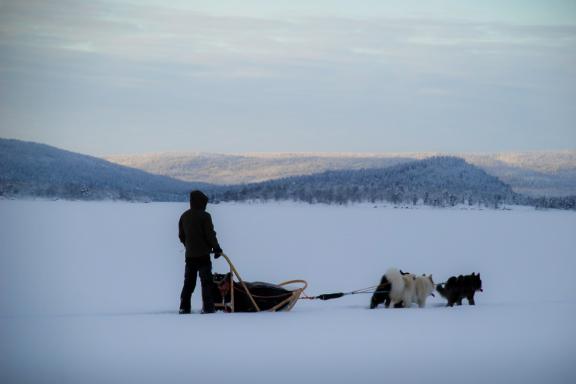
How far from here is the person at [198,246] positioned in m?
8.64

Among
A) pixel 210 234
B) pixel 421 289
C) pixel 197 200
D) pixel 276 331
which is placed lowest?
pixel 276 331

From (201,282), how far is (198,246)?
0.39 metres

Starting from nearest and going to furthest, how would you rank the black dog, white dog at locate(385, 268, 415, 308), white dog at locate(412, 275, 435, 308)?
white dog at locate(385, 268, 415, 308) → white dog at locate(412, 275, 435, 308) → the black dog

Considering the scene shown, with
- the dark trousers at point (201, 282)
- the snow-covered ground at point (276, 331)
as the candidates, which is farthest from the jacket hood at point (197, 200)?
the snow-covered ground at point (276, 331)

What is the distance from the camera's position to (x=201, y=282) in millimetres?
8703

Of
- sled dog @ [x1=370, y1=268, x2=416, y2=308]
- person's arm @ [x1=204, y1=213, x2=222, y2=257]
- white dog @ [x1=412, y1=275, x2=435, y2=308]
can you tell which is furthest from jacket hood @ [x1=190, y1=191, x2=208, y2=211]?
white dog @ [x1=412, y1=275, x2=435, y2=308]

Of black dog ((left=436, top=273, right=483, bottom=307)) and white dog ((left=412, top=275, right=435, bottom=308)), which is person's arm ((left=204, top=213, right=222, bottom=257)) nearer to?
white dog ((left=412, top=275, right=435, bottom=308))

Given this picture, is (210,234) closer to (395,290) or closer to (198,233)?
(198,233)

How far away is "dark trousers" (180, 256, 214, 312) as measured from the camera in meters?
8.69

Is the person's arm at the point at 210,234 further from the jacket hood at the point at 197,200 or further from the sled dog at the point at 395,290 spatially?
the sled dog at the point at 395,290

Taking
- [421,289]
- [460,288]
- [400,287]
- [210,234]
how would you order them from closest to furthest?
[210,234] → [400,287] → [421,289] → [460,288]

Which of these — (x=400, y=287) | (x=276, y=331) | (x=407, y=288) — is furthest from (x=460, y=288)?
(x=276, y=331)

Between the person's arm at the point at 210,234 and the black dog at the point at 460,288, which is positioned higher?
the person's arm at the point at 210,234

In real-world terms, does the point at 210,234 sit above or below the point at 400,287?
above
